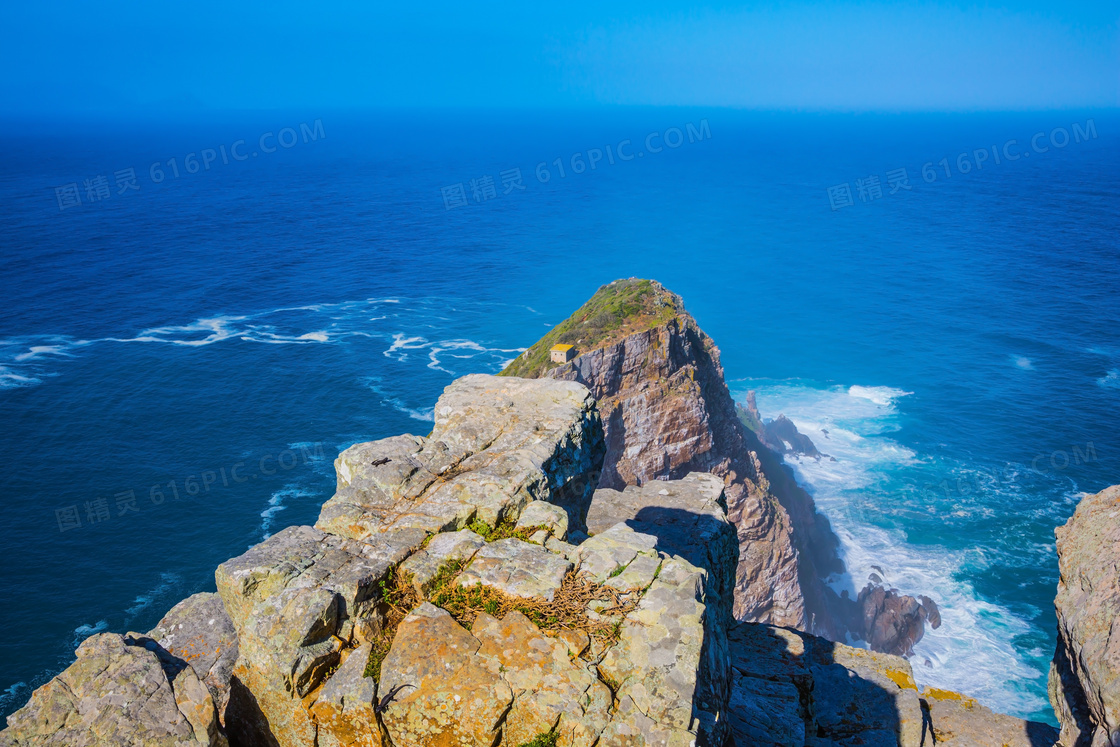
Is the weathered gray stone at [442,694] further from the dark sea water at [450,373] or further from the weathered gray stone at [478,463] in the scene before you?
the dark sea water at [450,373]

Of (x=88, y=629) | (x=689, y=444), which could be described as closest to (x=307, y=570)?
(x=689, y=444)

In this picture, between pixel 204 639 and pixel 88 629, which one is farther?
pixel 88 629

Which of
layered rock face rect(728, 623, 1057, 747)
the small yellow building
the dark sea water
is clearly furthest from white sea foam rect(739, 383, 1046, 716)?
layered rock face rect(728, 623, 1057, 747)

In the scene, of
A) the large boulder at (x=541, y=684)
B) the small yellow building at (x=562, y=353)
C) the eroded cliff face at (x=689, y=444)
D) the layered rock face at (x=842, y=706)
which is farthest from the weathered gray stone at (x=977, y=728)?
the small yellow building at (x=562, y=353)

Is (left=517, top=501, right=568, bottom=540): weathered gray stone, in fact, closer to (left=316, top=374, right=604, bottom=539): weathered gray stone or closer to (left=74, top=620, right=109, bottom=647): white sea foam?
(left=316, top=374, right=604, bottom=539): weathered gray stone

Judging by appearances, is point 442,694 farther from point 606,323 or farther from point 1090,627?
point 606,323

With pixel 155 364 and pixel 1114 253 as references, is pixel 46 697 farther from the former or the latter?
pixel 1114 253

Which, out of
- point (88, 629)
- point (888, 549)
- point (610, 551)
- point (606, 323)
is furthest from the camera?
point (888, 549)

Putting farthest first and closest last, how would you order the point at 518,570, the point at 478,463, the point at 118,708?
1. the point at 478,463
2. the point at 518,570
3. the point at 118,708
